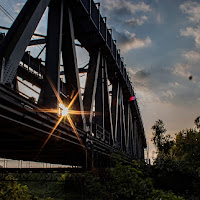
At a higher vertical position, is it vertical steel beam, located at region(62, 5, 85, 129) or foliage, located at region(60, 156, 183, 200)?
vertical steel beam, located at region(62, 5, 85, 129)

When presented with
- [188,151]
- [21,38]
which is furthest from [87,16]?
[188,151]

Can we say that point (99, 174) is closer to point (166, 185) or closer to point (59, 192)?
point (166, 185)

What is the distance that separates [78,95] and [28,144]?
3.81 meters

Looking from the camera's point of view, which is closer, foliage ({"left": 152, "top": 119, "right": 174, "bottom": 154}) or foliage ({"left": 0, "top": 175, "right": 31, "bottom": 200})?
foliage ({"left": 0, "top": 175, "right": 31, "bottom": 200})

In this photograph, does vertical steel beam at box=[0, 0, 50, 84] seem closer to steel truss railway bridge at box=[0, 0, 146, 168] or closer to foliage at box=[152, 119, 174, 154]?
steel truss railway bridge at box=[0, 0, 146, 168]

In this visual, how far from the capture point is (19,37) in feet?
29.8

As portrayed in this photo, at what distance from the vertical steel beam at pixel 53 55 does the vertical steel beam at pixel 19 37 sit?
6.44 feet

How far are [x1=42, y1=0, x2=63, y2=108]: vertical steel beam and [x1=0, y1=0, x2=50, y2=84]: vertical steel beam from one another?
1.96 m

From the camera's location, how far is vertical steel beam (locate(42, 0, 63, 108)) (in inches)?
450

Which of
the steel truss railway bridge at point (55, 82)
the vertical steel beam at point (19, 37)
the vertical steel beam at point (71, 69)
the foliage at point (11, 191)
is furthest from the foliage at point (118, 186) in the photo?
the foliage at point (11, 191)

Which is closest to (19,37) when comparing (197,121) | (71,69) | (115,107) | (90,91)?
(71,69)

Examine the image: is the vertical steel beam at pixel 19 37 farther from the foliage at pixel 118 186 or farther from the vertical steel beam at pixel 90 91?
the foliage at pixel 118 186

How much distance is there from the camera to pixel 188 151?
44156 millimetres

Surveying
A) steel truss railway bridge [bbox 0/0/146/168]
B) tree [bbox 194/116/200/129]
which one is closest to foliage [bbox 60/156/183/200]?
steel truss railway bridge [bbox 0/0/146/168]
